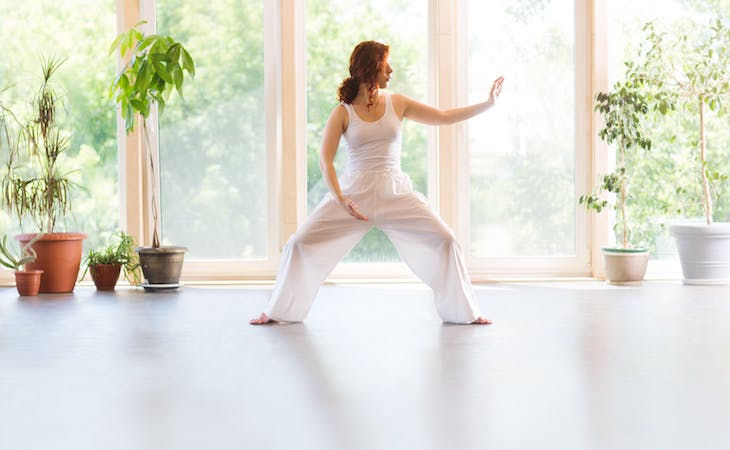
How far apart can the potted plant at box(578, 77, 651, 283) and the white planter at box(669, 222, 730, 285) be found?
0.99 feet

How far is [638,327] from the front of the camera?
406 centimetres

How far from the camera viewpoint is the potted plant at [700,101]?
5957 mm

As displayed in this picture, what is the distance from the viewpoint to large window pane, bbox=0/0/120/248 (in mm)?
6184

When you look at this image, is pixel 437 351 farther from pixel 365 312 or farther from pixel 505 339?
pixel 365 312

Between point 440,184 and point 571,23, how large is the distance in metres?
1.45

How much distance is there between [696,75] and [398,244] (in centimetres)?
287

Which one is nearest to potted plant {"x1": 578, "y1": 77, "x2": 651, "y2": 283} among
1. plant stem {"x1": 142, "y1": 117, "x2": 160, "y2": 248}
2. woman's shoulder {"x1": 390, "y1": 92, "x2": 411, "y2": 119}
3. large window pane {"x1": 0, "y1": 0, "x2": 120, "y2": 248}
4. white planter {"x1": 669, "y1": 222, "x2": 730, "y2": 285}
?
white planter {"x1": 669, "y1": 222, "x2": 730, "y2": 285}

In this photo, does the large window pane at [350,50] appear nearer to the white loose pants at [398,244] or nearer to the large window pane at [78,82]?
the large window pane at [78,82]

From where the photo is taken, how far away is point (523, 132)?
21.0 feet

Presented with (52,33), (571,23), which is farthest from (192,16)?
(571,23)

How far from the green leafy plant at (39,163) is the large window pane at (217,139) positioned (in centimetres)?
70

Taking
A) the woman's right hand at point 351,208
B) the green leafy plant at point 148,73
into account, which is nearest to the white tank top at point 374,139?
the woman's right hand at point 351,208

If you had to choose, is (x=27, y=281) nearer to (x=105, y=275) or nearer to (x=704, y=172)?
(x=105, y=275)

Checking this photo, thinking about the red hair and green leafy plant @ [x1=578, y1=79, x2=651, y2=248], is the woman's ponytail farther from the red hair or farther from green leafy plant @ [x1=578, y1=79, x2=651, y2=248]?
green leafy plant @ [x1=578, y1=79, x2=651, y2=248]
